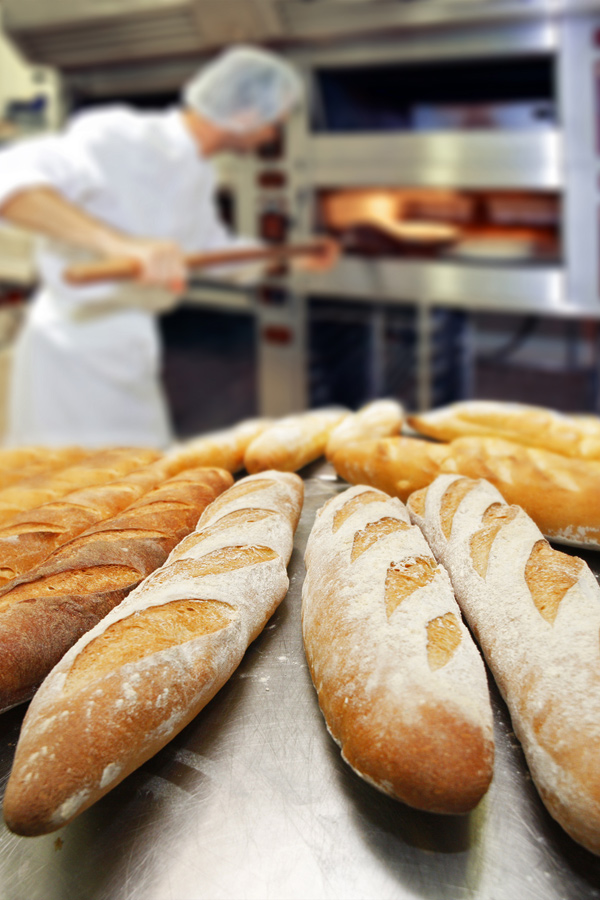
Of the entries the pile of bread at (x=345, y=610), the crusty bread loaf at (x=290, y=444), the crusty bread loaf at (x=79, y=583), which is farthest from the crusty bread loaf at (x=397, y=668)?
the crusty bread loaf at (x=290, y=444)

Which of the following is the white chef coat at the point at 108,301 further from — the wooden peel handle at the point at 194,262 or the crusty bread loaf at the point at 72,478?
the crusty bread loaf at the point at 72,478

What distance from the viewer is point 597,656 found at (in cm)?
60

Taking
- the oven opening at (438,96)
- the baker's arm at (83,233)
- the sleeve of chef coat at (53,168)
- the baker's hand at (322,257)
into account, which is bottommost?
the baker's hand at (322,257)

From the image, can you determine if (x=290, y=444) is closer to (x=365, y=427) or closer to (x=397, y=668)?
(x=365, y=427)

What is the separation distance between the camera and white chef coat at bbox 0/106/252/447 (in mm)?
2580

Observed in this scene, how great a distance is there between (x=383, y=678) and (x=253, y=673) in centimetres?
19

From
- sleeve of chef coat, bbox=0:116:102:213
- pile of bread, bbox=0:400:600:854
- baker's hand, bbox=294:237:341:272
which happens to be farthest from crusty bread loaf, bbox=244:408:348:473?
baker's hand, bbox=294:237:341:272

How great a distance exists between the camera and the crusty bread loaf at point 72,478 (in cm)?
101

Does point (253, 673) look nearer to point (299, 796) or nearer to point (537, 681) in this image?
point (299, 796)

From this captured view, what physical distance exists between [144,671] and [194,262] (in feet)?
6.58

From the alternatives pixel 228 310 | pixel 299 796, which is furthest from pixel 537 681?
pixel 228 310

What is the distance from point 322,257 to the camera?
2953 mm

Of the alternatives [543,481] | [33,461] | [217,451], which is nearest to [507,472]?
[543,481]

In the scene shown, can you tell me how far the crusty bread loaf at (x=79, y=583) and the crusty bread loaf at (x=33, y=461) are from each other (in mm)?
303
